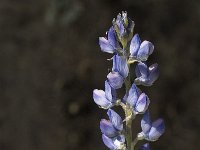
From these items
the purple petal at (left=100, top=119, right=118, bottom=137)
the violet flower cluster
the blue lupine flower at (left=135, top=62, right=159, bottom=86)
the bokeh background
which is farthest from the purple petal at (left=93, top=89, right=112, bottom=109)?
the bokeh background

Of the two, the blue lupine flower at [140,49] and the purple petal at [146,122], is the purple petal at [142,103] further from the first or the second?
the blue lupine flower at [140,49]

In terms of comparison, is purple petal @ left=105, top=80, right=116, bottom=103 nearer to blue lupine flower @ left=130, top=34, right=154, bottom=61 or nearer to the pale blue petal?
the pale blue petal

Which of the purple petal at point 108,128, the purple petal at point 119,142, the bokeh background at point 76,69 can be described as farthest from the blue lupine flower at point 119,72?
the bokeh background at point 76,69

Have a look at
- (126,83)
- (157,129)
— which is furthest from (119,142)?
(126,83)

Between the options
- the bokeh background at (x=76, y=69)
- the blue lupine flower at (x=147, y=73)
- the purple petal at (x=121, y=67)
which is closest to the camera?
the purple petal at (x=121, y=67)

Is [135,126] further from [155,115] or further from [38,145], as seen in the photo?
[38,145]

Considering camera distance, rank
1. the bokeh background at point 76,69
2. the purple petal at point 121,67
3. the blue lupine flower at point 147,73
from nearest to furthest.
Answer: the purple petal at point 121,67, the blue lupine flower at point 147,73, the bokeh background at point 76,69
